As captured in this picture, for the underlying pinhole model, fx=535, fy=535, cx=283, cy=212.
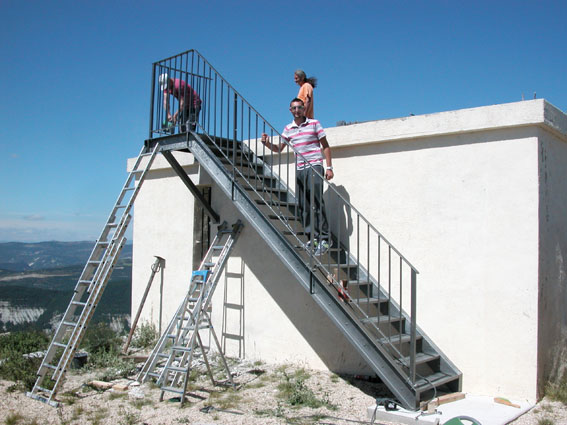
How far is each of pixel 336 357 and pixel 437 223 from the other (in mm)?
2169

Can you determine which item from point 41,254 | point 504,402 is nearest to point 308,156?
point 504,402

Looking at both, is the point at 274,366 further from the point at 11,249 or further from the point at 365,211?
the point at 11,249

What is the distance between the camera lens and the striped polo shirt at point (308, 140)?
20.4ft

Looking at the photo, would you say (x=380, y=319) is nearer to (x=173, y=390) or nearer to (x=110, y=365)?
(x=173, y=390)

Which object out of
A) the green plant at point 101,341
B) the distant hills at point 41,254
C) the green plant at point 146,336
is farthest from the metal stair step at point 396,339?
the distant hills at point 41,254

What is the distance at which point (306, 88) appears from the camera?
6.96 meters

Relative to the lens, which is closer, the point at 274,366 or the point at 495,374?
the point at 495,374

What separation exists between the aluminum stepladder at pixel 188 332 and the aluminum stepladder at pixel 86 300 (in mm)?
903

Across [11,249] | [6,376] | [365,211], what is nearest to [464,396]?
[365,211]

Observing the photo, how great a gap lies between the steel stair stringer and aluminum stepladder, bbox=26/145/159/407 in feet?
4.76

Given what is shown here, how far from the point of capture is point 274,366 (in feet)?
23.8

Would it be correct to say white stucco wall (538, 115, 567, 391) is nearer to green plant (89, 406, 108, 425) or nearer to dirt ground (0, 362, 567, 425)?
dirt ground (0, 362, 567, 425)

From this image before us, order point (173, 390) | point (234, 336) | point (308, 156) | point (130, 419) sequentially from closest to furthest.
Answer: point (130, 419) < point (173, 390) < point (308, 156) < point (234, 336)

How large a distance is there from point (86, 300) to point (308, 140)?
3346 mm
